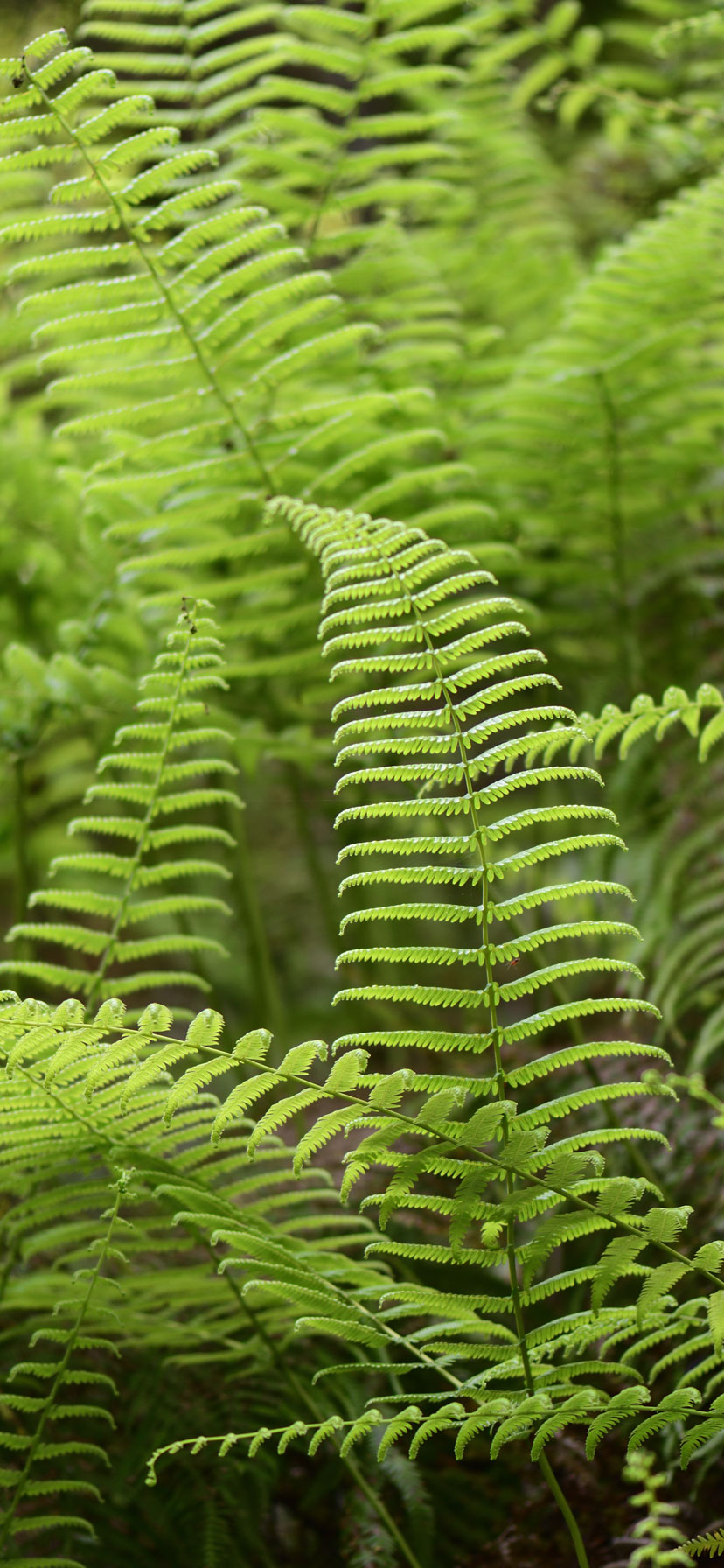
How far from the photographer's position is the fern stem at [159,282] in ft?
3.84

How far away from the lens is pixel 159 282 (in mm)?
1281

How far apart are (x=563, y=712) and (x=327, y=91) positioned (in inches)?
47.8

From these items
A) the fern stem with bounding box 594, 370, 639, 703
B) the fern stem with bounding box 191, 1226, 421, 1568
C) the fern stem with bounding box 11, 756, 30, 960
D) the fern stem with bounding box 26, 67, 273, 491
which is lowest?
the fern stem with bounding box 191, 1226, 421, 1568

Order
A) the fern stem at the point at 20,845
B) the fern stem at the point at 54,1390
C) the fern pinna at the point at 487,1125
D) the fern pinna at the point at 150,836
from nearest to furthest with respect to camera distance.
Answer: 1. the fern pinna at the point at 487,1125
2. the fern stem at the point at 54,1390
3. the fern pinna at the point at 150,836
4. the fern stem at the point at 20,845

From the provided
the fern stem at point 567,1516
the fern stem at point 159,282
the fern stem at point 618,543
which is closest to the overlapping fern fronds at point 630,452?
the fern stem at point 618,543

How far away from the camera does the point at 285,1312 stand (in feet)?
3.37

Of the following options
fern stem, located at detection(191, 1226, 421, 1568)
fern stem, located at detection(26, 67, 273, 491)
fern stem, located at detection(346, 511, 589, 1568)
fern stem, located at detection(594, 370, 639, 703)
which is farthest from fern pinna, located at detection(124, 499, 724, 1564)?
fern stem, located at detection(594, 370, 639, 703)

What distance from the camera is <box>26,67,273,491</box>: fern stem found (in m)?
1.17

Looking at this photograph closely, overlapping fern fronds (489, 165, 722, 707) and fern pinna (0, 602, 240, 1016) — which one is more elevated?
overlapping fern fronds (489, 165, 722, 707)

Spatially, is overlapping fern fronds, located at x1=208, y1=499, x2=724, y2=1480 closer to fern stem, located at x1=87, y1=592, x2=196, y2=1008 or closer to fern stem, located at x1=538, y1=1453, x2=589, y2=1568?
fern stem, located at x1=538, y1=1453, x2=589, y2=1568

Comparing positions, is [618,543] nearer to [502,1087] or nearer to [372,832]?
[372,832]

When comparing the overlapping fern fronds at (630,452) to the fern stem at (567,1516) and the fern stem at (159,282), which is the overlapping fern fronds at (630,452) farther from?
the fern stem at (567,1516)

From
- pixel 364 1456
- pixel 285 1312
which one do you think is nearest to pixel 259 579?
pixel 285 1312

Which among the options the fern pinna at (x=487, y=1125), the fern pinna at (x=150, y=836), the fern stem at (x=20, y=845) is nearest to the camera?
the fern pinna at (x=487, y=1125)
